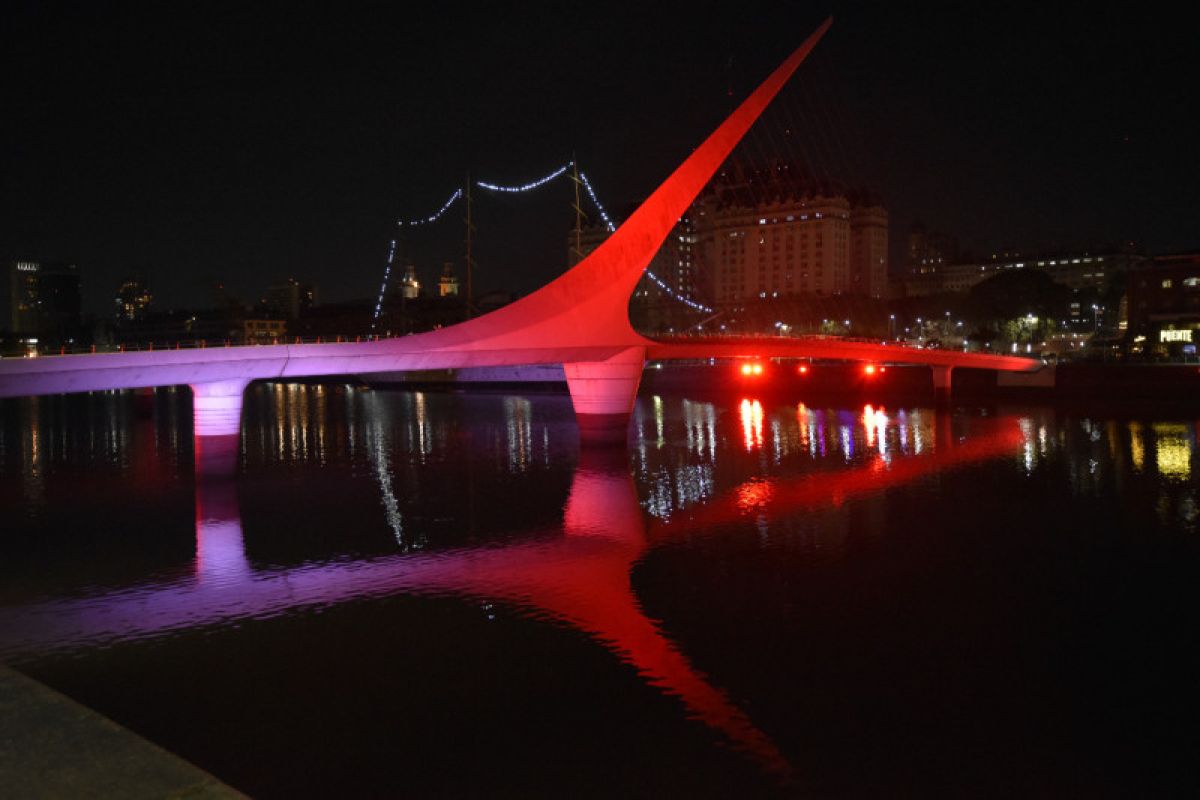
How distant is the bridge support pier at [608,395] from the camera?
30172 mm

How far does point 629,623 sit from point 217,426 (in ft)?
52.9

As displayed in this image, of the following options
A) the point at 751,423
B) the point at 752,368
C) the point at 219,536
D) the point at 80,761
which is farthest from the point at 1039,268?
the point at 80,761

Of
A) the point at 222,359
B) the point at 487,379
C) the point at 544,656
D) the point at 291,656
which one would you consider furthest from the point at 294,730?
the point at 487,379

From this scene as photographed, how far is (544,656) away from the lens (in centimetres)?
1045

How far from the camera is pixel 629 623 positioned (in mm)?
11703

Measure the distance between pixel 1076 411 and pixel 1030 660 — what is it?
36.3 metres

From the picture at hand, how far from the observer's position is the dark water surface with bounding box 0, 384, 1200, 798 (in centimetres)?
793

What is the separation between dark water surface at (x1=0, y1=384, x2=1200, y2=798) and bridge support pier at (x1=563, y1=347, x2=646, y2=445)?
4.35 metres

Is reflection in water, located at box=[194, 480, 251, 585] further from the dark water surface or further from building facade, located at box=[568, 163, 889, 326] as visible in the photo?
building facade, located at box=[568, 163, 889, 326]

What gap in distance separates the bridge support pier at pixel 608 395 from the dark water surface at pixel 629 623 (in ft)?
14.3

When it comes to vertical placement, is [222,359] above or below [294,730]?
above

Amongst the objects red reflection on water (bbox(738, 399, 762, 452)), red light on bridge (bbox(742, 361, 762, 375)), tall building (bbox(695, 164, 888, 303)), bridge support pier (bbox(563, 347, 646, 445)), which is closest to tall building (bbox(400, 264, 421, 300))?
tall building (bbox(695, 164, 888, 303))

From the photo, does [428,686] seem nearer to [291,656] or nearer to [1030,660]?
[291,656]

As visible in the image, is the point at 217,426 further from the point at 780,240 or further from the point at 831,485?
the point at 780,240
